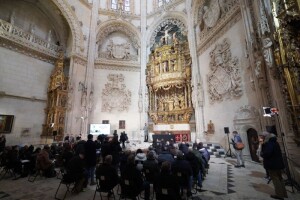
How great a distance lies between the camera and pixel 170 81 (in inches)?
601

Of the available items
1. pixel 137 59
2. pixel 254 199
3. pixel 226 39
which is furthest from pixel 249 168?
pixel 137 59

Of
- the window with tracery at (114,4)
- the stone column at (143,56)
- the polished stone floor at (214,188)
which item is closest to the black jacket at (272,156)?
the polished stone floor at (214,188)

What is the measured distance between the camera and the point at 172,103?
15.6 metres

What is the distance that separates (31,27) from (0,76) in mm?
5279

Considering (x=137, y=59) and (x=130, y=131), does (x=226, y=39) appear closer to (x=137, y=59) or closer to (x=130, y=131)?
(x=137, y=59)

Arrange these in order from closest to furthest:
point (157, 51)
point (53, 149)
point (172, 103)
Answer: point (53, 149) < point (172, 103) < point (157, 51)

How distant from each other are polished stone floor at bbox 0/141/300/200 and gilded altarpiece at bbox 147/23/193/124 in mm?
8923

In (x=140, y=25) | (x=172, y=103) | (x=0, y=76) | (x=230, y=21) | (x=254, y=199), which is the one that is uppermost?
(x=140, y=25)

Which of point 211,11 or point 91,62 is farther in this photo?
point 91,62

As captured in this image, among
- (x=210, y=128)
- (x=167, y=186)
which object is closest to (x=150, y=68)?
(x=210, y=128)

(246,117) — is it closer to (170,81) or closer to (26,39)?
(170,81)

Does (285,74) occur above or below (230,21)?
below

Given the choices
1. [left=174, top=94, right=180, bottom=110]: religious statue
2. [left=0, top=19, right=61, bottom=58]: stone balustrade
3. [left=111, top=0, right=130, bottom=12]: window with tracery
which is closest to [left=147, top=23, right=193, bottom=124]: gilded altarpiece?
[left=174, top=94, right=180, bottom=110]: religious statue

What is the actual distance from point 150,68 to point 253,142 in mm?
11903
